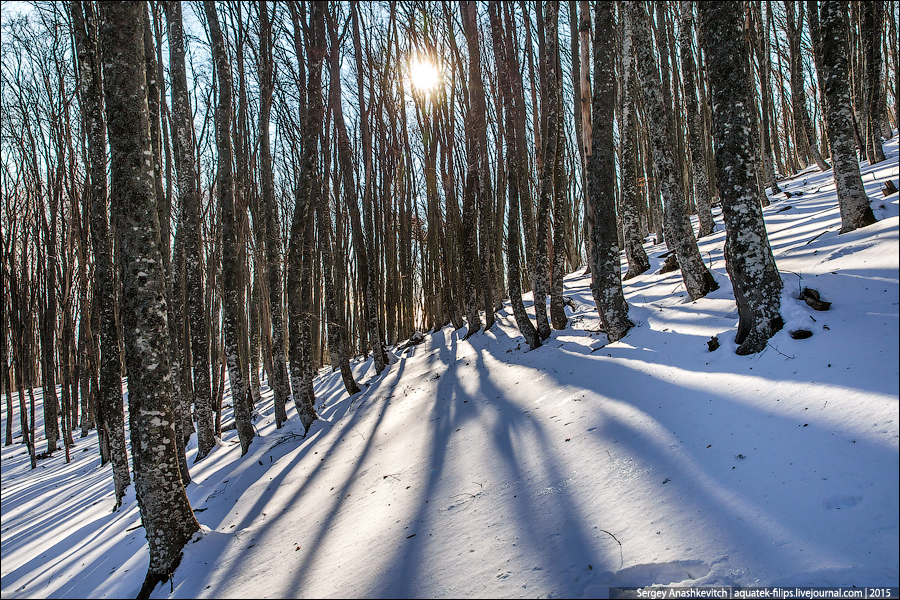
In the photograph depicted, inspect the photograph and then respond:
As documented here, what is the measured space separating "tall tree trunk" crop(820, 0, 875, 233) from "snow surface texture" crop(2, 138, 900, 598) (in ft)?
0.97

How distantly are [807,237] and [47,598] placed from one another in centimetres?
792

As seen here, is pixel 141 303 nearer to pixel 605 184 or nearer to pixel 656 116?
pixel 605 184

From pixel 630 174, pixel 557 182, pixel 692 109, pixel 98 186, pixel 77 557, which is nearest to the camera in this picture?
pixel 77 557

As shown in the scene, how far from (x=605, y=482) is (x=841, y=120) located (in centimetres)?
532

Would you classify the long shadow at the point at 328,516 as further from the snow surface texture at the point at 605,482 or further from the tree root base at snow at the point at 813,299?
the tree root base at snow at the point at 813,299

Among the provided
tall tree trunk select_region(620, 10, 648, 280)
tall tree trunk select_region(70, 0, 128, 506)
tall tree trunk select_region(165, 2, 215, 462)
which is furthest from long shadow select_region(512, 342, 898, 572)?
tall tree trunk select_region(165, 2, 215, 462)

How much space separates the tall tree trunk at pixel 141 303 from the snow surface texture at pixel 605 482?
13.6 inches

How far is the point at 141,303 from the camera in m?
3.44

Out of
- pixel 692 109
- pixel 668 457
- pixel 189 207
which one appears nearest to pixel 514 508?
pixel 668 457

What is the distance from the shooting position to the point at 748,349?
364 centimetres

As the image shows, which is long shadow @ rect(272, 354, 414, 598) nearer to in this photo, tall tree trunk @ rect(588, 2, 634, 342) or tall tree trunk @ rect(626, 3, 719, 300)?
tall tree trunk @ rect(588, 2, 634, 342)

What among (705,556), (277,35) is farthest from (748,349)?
(277,35)

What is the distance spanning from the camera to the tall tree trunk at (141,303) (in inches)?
133

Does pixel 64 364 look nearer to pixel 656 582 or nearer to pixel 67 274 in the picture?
pixel 67 274
